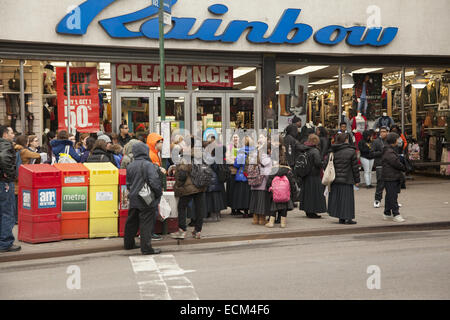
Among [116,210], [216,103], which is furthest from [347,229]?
[216,103]

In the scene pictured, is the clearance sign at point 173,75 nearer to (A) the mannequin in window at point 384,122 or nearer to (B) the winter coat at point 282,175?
(A) the mannequin in window at point 384,122

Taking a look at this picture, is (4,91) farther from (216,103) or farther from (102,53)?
(216,103)

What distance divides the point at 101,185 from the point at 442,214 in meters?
7.70

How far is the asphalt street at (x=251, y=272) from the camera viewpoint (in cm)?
659

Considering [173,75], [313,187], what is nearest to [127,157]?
[313,187]

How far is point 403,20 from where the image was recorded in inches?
755

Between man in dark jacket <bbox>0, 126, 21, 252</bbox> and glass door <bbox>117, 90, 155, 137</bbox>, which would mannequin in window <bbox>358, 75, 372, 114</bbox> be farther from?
man in dark jacket <bbox>0, 126, 21, 252</bbox>

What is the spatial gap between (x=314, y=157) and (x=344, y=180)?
42.7 inches

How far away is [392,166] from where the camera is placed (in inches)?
472

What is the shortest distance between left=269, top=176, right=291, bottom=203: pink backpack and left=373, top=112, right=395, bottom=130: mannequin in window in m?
9.54

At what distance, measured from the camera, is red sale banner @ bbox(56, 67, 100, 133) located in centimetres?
1666

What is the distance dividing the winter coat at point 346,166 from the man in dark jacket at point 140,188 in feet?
13.9

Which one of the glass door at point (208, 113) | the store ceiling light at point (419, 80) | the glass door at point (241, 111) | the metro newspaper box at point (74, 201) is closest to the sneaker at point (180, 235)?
the metro newspaper box at point (74, 201)

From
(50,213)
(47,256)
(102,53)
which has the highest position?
(102,53)
